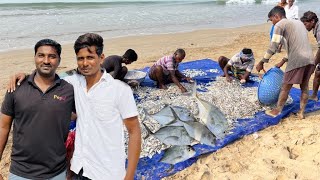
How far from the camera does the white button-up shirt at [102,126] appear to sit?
2006 millimetres

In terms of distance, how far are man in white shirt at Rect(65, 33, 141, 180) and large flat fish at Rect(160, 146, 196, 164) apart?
1537 millimetres

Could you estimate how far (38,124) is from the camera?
207 centimetres

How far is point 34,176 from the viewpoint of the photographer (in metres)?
2.12

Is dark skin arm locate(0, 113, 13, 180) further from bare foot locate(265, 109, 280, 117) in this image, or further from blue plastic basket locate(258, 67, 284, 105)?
blue plastic basket locate(258, 67, 284, 105)

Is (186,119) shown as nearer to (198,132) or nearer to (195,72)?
(198,132)

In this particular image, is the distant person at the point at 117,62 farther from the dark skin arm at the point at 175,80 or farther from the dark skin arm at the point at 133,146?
the dark skin arm at the point at 133,146

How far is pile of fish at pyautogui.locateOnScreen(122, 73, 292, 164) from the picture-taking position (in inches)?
148

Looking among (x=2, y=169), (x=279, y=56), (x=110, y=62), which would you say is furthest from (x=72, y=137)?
(x=279, y=56)

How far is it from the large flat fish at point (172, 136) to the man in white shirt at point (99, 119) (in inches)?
64.9

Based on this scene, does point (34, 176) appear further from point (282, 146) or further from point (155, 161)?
point (282, 146)

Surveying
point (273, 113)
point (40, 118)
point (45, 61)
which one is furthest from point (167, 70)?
point (40, 118)

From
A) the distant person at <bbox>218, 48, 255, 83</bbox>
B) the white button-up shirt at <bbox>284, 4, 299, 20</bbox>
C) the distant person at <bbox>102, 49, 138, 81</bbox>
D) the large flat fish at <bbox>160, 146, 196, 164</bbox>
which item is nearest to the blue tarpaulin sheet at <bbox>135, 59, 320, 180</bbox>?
the large flat fish at <bbox>160, 146, 196, 164</bbox>

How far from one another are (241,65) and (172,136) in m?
2.86

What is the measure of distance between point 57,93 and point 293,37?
11.6ft
